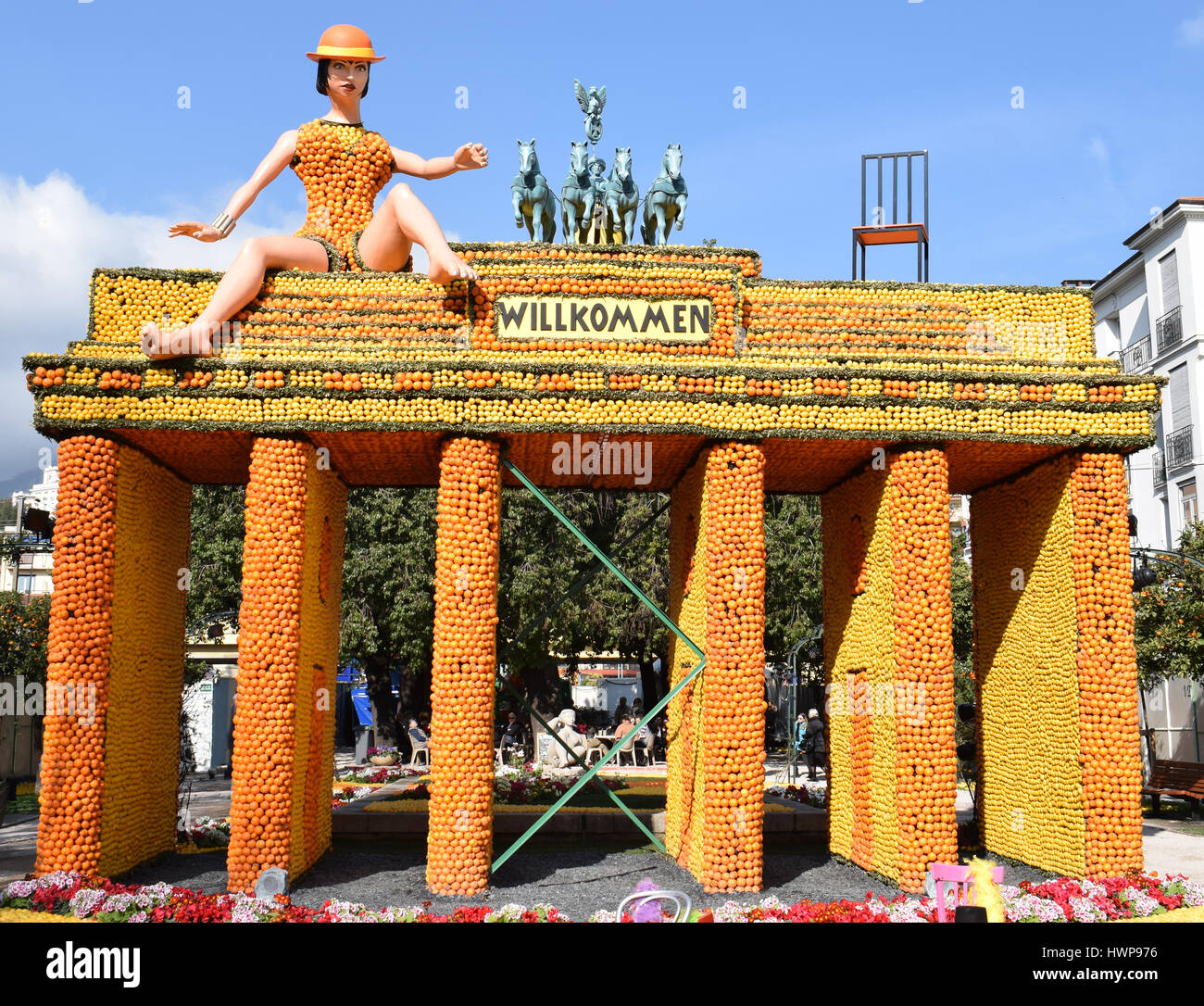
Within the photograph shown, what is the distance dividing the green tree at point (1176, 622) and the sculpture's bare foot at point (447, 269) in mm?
15019

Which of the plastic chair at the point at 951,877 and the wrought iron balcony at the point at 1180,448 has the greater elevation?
the wrought iron balcony at the point at 1180,448

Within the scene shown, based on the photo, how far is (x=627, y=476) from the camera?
13.5 metres

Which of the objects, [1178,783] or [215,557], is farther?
[215,557]

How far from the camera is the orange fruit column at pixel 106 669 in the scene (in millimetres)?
11141

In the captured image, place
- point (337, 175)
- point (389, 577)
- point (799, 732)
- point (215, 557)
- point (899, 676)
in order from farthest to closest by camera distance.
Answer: point (799, 732) < point (215, 557) < point (389, 577) < point (337, 175) < point (899, 676)

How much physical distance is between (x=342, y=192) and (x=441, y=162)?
1463 mm

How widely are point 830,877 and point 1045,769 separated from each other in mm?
3051

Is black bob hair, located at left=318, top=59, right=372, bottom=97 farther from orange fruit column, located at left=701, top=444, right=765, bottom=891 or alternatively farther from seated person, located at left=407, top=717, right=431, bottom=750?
seated person, located at left=407, top=717, right=431, bottom=750

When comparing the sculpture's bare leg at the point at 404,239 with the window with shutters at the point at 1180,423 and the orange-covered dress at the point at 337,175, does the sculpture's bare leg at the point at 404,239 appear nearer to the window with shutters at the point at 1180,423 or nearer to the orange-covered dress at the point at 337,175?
the orange-covered dress at the point at 337,175

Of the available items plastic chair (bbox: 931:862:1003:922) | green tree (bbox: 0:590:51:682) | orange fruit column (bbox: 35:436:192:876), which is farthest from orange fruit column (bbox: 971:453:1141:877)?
green tree (bbox: 0:590:51:682)

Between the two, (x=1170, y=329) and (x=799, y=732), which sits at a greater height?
(x=1170, y=329)

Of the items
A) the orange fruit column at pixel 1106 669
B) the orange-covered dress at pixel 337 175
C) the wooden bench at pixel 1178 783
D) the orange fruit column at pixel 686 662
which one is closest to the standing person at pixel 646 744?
the wooden bench at pixel 1178 783

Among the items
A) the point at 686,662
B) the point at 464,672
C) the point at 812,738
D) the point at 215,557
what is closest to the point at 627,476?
the point at 686,662

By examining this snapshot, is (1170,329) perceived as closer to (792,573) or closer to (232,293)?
(792,573)
